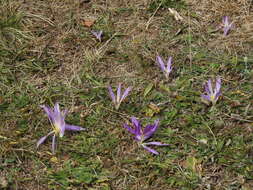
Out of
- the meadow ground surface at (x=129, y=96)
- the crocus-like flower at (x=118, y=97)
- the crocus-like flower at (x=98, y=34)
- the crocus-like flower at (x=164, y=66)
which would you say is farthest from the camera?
the crocus-like flower at (x=98, y=34)

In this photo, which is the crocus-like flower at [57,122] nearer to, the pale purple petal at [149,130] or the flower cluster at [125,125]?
the flower cluster at [125,125]

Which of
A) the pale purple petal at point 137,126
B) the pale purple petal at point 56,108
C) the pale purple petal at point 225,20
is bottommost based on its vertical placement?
the pale purple petal at point 137,126

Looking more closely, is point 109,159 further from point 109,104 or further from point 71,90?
point 71,90

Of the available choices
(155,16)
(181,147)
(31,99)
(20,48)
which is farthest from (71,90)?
(155,16)

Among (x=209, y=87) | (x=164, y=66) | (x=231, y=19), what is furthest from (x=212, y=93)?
(x=231, y=19)

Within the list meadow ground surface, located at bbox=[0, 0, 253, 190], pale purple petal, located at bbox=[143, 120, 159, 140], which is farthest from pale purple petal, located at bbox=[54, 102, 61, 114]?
pale purple petal, located at bbox=[143, 120, 159, 140]

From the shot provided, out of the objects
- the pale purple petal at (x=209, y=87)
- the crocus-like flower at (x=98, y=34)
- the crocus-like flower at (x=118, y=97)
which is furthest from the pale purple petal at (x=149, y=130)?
the crocus-like flower at (x=98, y=34)

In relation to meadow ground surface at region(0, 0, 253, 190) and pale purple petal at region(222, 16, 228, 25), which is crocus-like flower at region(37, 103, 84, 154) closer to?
meadow ground surface at region(0, 0, 253, 190)

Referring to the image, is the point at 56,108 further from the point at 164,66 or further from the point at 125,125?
the point at 164,66

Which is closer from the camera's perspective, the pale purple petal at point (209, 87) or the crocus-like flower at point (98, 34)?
the pale purple petal at point (209, 87)
